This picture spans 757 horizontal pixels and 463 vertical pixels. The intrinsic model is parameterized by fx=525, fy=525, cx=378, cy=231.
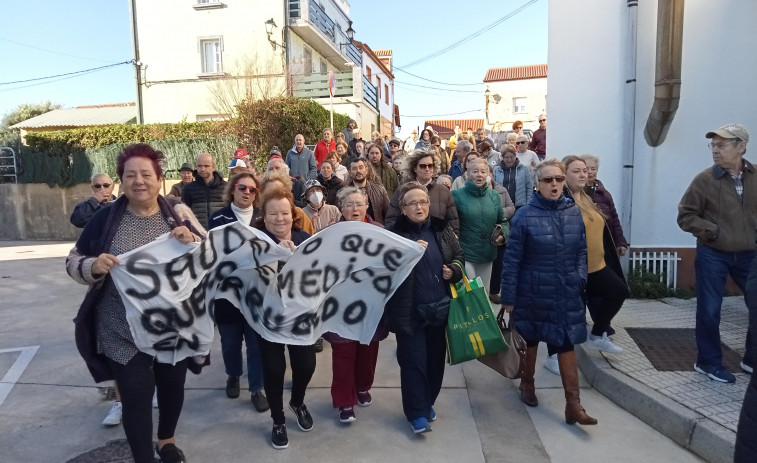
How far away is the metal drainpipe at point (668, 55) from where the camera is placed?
21.2 feet

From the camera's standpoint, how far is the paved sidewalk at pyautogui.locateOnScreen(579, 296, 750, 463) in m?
3.47

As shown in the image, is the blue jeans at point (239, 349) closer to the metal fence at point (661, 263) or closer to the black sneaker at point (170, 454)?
the black sneaker at point (170, 454)

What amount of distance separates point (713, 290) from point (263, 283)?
3.65 m

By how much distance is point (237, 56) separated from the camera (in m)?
21.1

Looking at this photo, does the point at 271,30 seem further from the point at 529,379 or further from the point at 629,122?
the point at 529,379

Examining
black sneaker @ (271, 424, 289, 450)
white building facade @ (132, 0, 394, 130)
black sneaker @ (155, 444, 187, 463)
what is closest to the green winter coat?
black sneaker @ (271, 424, 289, 450)

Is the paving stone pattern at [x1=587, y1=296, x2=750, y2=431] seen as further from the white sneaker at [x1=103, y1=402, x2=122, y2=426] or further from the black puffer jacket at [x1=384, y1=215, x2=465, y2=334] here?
the white sneaker at [x1=103, y1=402, x2=122, y2=426]

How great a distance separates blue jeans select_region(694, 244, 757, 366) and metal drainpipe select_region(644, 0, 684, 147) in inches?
113

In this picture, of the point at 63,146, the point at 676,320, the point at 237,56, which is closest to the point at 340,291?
the point at 676,320

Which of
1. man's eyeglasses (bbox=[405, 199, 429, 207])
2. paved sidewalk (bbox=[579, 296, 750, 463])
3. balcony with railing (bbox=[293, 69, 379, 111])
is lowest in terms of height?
paved sidewalk (bbox=[579, 296, 750, 463])

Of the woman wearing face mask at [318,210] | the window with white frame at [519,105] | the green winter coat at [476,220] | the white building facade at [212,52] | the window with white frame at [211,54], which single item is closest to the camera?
the woman wearing face mask at [318,210]

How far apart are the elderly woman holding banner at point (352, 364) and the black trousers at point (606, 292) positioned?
75.1 inches

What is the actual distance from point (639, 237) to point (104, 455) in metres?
6.74

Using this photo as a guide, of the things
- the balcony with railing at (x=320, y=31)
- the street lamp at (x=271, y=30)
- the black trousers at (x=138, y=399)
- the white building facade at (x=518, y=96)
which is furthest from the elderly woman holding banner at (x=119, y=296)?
the white building facade at (x=518, y=96)
